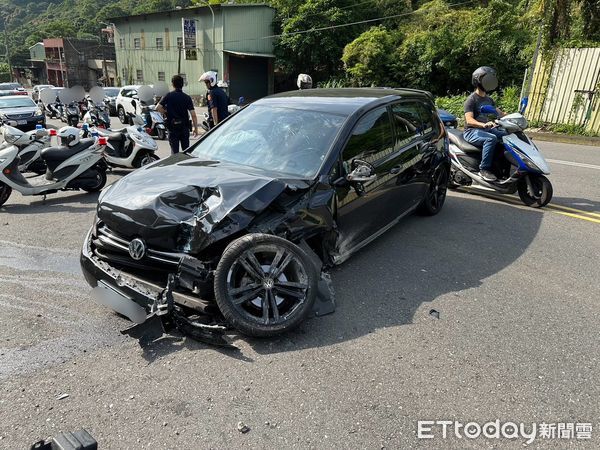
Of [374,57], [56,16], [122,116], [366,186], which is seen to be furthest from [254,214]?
[56,16]

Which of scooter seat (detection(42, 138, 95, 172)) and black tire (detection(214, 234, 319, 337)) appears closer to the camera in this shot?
black tire (detection(214, 234, 319, 337))

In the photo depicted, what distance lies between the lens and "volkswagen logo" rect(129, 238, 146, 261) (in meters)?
3.20

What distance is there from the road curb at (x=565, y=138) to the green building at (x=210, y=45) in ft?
82.7

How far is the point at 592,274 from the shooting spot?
4.44 m

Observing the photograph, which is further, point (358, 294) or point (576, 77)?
point (576, 77)

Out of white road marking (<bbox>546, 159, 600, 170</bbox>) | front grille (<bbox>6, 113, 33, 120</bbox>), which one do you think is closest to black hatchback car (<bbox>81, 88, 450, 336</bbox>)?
white road marking (<bbox>546, 159, 600, 170</bbox>)

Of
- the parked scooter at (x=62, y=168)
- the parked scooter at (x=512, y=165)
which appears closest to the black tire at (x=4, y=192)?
the parked scooter at (x=62, y=168)

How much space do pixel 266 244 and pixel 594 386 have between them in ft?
7.51

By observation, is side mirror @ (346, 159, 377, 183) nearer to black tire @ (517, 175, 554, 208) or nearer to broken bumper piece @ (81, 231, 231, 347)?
broken bumper piece @ (81, 231, 231, 347)

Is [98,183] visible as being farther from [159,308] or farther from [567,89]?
[567,89]

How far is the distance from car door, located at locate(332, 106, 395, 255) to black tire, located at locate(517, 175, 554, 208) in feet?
9.68

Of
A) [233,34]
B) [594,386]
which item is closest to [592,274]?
[594,386]

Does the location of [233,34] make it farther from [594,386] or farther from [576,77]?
[594,386]

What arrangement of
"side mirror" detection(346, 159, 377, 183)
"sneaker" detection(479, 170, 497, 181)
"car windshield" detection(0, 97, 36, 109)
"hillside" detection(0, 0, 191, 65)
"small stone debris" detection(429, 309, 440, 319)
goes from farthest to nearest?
"hillside" detection(0, 0, 191, 65), "car windshield" detection(0, 97, 36, 109), "sneaker" detection(479, 170, 497, 181), "side mirror" detection(346, 159, 377, 183), "small stone debris" detection(429, 309, 440, 319)
